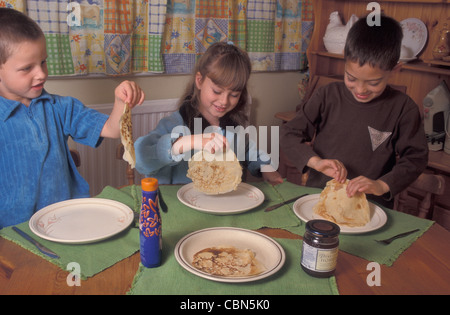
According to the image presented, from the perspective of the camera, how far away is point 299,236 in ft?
3.78

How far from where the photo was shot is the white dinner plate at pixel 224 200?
1.27 meters

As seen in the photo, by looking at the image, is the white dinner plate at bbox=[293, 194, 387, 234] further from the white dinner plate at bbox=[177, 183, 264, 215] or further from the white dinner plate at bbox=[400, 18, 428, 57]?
the white dinner plate at bbox=[400, 18, 428, 57]

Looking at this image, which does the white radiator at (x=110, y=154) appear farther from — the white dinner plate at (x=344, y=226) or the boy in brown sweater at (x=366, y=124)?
the white dinner plate at (x=344, y=226)

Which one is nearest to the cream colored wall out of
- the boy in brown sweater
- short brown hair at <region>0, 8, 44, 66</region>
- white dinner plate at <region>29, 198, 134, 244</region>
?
short brown hair at <region>0, 8, 44, 66</region>

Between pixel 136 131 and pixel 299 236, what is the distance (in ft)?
5.50

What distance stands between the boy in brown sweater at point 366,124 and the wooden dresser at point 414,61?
0.76m

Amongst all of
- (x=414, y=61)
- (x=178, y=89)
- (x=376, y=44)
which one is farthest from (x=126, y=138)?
(x=414, y=61)

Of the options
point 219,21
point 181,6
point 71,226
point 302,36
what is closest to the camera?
point 71,226

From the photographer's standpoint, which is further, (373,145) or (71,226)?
(373,145)

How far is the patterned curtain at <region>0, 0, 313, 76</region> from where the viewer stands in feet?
7.11

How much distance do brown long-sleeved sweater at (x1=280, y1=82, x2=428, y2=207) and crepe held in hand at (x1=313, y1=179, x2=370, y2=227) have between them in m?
0.33

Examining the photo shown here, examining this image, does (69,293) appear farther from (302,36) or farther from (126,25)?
(302,36)

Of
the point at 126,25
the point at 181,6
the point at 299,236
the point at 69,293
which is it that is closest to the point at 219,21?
the point at 181,6

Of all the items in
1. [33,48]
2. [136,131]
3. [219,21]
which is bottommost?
[136,131]
